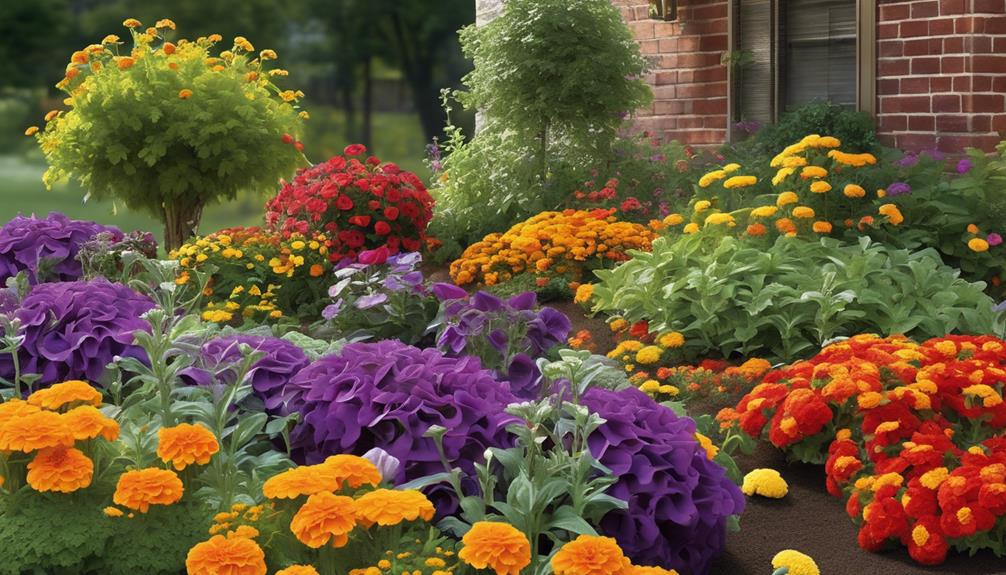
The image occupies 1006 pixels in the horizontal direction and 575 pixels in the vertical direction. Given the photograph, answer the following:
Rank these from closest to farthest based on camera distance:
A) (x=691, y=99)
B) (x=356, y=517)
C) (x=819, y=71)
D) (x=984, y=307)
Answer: (x=356, y=517), (x=984, y=307), (x=819, y=71), (x=691, y=99)

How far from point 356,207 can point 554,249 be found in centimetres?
157

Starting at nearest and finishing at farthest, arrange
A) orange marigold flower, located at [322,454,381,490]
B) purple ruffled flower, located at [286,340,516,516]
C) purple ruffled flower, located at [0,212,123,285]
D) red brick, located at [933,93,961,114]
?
orange marigold flower, located at [322,454,381,490]
purple ruffled flower, located at [286,340,516,516]
purple ruffled flower, located at [0,212,123,285]
red brick, located at [933,93,961,114]

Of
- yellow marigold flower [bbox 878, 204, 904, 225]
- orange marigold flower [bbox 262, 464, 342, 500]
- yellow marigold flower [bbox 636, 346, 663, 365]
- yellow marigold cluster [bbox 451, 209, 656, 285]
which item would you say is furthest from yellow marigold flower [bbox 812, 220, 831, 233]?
orange marigold flower [bbox 262, 464, 342, 500]

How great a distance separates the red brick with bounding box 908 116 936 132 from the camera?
825 cm

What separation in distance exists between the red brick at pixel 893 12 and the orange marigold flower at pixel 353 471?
268 inches

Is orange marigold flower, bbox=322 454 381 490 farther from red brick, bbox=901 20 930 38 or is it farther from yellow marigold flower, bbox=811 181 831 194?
red brick, bbox=901 20 930 38

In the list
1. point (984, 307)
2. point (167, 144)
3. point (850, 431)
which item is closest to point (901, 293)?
point (984, 307)

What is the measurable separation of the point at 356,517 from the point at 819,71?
7279mm

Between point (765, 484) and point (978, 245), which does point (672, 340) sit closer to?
point (765, 484)

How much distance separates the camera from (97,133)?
795 centimetres

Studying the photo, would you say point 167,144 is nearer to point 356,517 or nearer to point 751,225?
point 751,225

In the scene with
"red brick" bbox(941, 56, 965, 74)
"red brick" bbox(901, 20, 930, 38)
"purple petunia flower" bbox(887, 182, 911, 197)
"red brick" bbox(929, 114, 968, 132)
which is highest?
"red brick" bbox(901, 20, 930, 38)

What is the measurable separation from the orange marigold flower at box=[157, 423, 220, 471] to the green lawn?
1690cm

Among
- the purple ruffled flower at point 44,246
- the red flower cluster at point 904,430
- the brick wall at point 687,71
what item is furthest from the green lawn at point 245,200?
the red flower cluster at point 904,430
